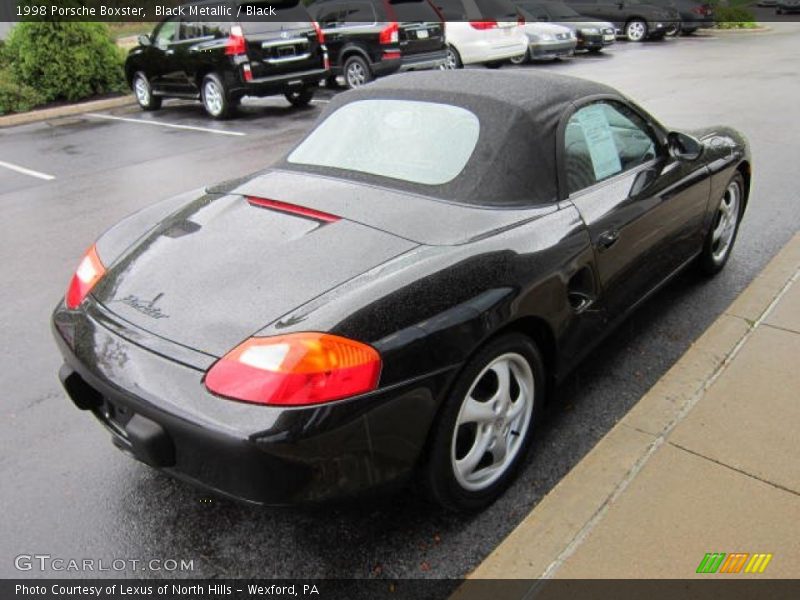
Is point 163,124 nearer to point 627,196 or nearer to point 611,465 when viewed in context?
point 627,196

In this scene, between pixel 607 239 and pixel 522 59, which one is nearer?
pixel 607 239

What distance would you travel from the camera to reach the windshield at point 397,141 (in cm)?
291

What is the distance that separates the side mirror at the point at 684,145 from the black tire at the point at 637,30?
21.0 metres

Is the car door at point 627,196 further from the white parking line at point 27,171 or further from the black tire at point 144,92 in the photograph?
the black tire at point 144,92

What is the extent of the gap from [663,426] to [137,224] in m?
2.45

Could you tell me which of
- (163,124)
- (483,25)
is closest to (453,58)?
(483,25)

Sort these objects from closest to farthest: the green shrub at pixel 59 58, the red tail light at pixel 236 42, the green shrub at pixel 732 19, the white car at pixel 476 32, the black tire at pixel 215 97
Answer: the red tail light at pixel 236 42 → the black tire at pixel 215 97 → the green shrub at pixel 59 58 → the white car at pixel 476 32 → the green shrub at pixel 732 19

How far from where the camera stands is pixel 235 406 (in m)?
2.02

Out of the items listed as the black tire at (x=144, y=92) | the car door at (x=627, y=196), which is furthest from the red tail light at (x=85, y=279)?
the black tire at (x=144, y=92)

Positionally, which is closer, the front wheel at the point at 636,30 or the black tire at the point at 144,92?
the black tire at the point at 144,92

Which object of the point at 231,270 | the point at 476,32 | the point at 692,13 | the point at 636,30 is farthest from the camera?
the point at 692,13

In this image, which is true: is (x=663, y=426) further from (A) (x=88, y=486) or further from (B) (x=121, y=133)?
(B) (x=121, y=133)

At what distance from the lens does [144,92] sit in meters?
12.7

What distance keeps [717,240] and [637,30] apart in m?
20.6
